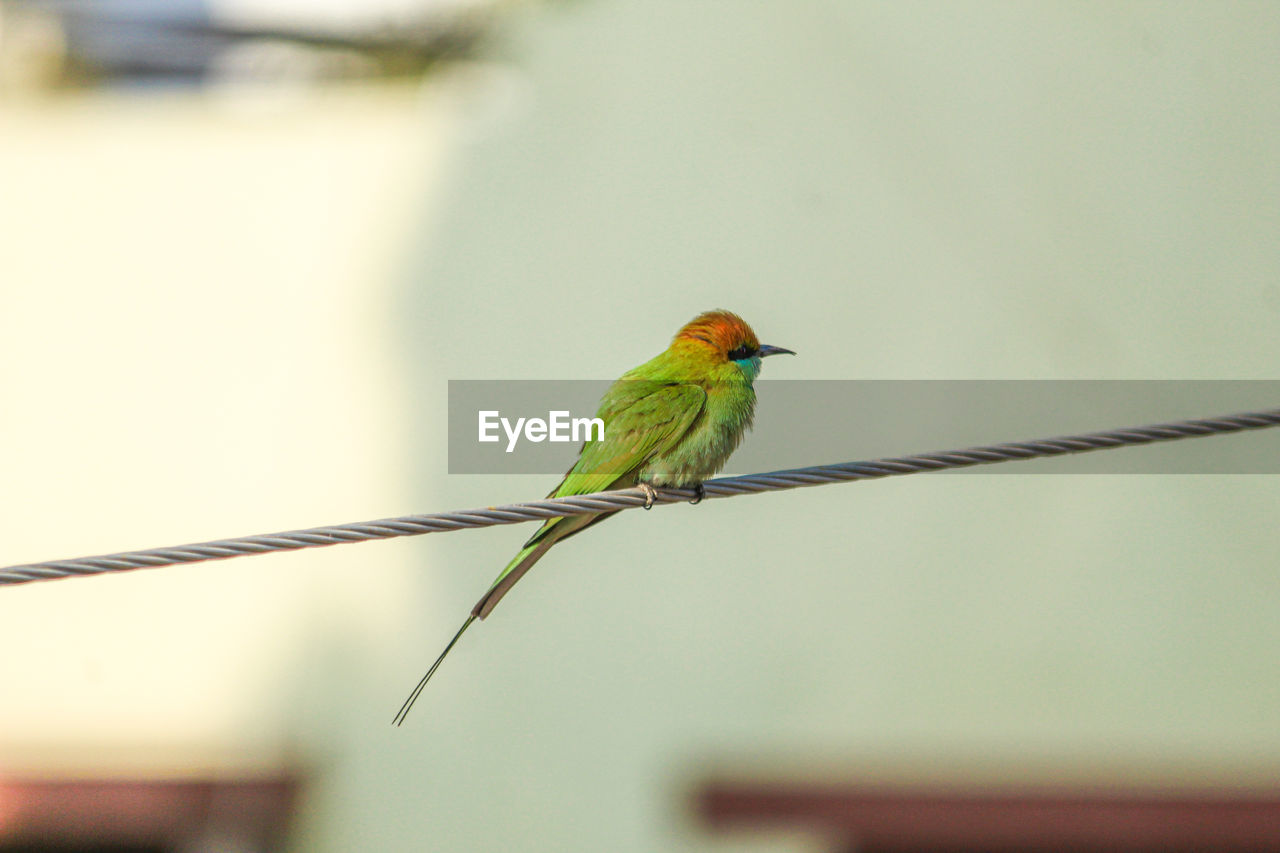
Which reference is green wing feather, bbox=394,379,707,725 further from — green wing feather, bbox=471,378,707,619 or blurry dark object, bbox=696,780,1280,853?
blurry dark object, bbox=696,780,1280,853

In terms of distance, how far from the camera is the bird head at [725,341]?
97.3 inches

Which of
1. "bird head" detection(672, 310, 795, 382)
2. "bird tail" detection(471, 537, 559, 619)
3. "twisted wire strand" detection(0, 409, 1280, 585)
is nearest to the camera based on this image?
"twisted wire strand" detection(0, 409, 1280, 585)

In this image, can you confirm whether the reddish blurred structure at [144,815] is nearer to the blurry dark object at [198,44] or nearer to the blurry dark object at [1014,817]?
the blurry dark object at [1014,817]

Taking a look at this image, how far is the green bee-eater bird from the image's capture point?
7.50 ft

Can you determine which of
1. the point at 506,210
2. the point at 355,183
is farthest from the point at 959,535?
the point at 355,183

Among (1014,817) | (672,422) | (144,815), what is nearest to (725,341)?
(672,422)

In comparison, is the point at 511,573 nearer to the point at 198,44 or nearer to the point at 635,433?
the point at 635,433

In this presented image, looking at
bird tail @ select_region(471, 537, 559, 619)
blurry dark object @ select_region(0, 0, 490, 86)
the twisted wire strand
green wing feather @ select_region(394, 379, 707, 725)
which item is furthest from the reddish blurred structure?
blurry dark object @ select_region(0, 0, 490, 86)

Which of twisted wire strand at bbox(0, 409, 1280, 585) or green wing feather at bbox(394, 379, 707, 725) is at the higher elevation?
green wing feather at bbox(394, 379, 707, 725)

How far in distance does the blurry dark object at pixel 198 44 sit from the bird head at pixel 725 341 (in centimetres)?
166

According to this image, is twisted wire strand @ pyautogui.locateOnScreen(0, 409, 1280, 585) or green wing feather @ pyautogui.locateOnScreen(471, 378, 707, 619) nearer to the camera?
twisted wire strand @ pyautogui.locateOnScreen(0, 409, 1280, 585)

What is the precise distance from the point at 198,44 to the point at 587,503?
2.88 m

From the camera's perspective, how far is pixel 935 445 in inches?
135

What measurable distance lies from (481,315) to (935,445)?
1493mm
